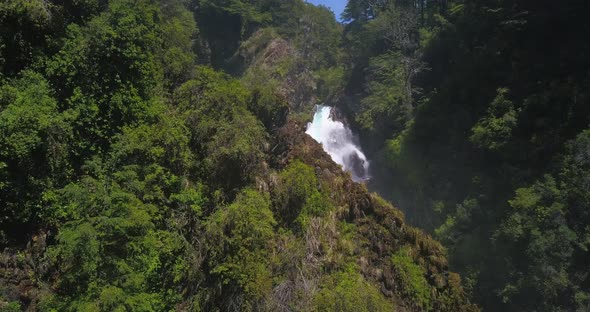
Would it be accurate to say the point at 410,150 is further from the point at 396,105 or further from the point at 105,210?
the point at 105,210

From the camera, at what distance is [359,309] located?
1033cm

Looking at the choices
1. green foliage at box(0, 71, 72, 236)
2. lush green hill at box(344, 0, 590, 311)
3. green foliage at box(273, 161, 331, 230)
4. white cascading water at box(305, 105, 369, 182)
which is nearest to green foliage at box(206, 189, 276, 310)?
green foliage at box(273, 161, 331, 230)

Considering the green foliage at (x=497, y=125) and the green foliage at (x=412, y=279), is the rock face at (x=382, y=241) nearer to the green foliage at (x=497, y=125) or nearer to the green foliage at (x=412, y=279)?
the green foliage at (x=412, y=279)

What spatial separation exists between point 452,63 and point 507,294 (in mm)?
15696

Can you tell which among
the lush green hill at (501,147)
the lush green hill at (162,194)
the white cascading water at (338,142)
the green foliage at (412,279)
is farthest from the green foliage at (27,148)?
the white cascading water at (338,142)

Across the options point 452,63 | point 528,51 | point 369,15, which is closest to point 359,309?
point 528,51

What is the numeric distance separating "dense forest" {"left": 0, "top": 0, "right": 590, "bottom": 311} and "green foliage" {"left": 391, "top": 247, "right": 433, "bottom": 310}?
0.18 ft

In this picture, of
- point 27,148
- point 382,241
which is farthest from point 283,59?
point 27,148

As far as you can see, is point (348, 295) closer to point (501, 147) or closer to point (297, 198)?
point (297, 198)

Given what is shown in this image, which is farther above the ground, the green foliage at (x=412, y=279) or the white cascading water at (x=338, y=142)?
the green foliage at (x=412, y=279)

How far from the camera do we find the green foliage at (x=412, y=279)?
13.1 m

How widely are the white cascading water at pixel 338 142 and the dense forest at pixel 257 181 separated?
8045 millimetres

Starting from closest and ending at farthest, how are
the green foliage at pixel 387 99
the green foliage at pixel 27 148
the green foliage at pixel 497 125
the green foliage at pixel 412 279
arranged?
the green foliage at pixel 27 148 → the green foliage at pixel 412 279 → the green foliage at pixel 497 125 → the green foliage at pixel 387 99

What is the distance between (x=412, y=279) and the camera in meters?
13.3
